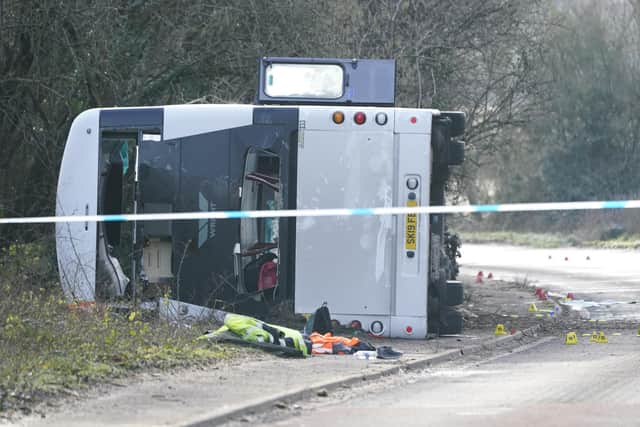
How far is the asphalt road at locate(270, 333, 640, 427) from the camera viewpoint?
8508mm

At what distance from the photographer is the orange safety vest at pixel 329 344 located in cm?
1208

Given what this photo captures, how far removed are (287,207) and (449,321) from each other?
7.16 feet

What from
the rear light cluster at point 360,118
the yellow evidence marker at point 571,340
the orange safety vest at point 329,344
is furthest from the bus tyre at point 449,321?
the rear light cluster at point 360,118

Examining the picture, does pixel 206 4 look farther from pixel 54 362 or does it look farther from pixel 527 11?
pixel 54 362

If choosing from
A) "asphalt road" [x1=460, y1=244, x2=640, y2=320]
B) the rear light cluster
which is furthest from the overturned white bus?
"asphalt road" [x1=460, y1=244, x2=640, y2=320]

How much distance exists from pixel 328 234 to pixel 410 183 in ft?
3.37

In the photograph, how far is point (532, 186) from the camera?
167ft

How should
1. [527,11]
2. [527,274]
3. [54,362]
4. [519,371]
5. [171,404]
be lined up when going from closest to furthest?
[171,404]
[54,362]
[519,371]
[527,11]
[527,274]

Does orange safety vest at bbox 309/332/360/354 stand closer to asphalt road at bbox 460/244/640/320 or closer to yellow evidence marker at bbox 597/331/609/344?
yellow evidence marker at bbox 597/331/609/344

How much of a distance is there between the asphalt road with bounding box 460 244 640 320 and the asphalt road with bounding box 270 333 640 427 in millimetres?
6276

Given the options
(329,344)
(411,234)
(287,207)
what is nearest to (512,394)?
(329,344)

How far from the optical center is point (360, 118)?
1338 centimetres

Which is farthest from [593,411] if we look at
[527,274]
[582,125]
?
[582,125]

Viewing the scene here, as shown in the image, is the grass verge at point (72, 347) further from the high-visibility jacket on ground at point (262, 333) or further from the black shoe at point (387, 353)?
the black shoe at point (387, 353)
